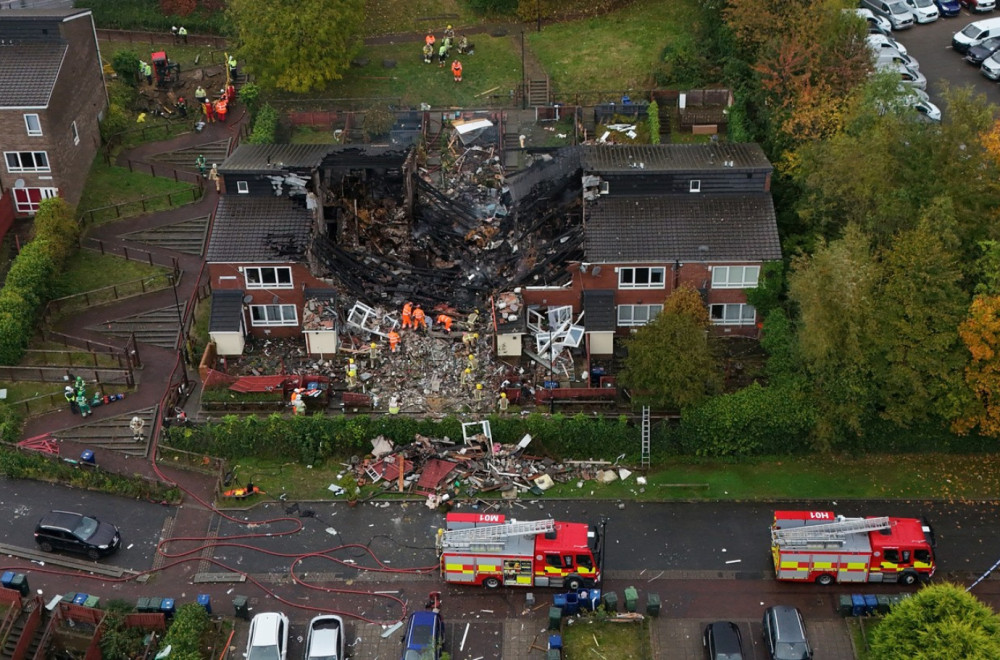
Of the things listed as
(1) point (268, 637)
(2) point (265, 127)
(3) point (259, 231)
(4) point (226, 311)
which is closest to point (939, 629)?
(1) point (268, 637)

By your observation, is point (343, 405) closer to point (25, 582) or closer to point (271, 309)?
point (271, 309)

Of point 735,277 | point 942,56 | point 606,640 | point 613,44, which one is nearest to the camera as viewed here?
point 606,640

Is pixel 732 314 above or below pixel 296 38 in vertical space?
below

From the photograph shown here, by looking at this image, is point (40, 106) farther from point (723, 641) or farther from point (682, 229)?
point (723, 641)

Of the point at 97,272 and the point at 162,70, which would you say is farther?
the point at 162,70

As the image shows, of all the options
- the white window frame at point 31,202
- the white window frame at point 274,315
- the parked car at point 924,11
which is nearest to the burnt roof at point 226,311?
the white window frame at point 274,315

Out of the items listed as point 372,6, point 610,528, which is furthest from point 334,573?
point 372,6
